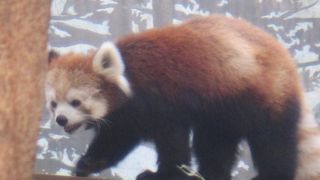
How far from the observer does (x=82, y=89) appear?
14.6 feet

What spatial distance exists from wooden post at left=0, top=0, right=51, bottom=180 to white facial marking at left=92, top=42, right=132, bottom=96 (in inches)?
58.1

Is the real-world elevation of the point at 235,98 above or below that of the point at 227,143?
above

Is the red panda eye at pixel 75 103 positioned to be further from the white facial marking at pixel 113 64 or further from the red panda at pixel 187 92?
the white facial marking at pixel 113 64

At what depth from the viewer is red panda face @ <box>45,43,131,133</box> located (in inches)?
173

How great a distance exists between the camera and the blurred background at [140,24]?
216 inches

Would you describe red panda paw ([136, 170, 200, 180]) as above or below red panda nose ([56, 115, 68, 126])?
below

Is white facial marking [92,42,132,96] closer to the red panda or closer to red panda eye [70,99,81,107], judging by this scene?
the red panda

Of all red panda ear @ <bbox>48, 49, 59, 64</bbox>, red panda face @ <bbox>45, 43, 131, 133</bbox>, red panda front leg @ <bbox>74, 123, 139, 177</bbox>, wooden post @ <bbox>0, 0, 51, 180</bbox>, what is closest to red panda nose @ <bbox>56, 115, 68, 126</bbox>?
red panda face @ <bbox>45, 43, 131, 133</bbox>

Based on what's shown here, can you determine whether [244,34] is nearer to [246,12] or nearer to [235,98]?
[235,98]

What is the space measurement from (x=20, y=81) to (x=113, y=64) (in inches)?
61.6

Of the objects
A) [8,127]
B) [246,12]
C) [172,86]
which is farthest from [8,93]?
[246,12]

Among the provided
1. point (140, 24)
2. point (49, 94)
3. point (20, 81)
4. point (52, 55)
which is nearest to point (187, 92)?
point (49, 94)

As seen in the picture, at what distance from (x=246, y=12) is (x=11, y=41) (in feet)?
Answer: 9.36

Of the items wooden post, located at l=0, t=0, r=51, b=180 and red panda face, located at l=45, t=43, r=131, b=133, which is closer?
wooden post, located at l=0, t=0, r=51, b=180
